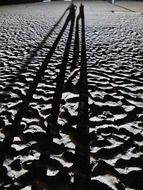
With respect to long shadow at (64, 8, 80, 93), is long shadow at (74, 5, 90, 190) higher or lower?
lower

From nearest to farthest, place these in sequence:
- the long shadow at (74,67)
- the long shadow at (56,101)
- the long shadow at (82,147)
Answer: the long shadow at (82,147) → the long shadow at (56,101) → the long shadow at (74,67)

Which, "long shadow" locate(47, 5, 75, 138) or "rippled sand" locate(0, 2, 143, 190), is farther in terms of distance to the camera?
"long shadow" locate(47, 5, 75, 138)

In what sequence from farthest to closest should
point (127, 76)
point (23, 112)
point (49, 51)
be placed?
1. point (49, 51)
2. point (127, 76)
3. point (23, 112)

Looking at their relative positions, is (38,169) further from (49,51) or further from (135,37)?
(135,37)

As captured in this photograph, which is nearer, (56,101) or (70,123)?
(70,123)

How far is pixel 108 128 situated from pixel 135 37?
7.71 ft

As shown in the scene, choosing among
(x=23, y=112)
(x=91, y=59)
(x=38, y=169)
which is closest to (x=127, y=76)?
(x=91, y=59)

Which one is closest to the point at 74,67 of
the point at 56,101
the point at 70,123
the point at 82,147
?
the point at 56,101

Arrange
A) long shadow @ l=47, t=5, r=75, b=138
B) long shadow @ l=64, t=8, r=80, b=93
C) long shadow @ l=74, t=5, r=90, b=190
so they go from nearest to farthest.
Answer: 1. long shadow @ l=74, t=5, r=90, b=190
2. long shadow @ l=47, t=5, r=75, b=138
3. long shadow @ l=64, t=8, r=80, b=93

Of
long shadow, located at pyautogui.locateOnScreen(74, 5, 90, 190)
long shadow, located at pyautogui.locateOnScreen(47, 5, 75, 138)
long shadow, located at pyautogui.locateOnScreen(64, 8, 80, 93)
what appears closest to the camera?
long shadow, located at pyautogui.locateOnScreen(74, 5, 90, 190)

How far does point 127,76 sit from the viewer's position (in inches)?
70.1

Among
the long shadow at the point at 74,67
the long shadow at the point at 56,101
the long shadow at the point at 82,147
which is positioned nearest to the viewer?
the long shadow at the point at 82,147

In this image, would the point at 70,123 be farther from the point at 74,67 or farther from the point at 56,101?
the point at 74,67

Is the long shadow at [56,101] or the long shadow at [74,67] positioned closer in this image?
the long shadow at [56,101]
